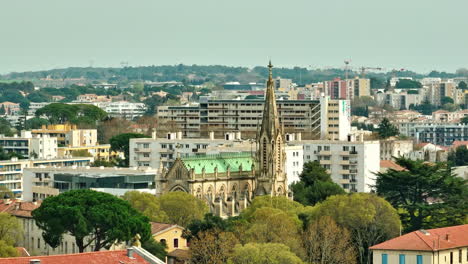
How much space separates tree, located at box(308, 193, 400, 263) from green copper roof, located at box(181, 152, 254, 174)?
55.9 ft

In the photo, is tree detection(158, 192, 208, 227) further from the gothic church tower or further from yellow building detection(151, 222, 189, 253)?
the gothic church tower

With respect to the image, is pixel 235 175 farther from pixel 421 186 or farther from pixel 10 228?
pixel 10 228

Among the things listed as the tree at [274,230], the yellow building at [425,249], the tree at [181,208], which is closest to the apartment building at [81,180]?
the tree at [181,208]

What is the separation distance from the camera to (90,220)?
84.3 m

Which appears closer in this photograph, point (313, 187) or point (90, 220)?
point (90, 220)

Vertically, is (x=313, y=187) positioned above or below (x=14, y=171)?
above

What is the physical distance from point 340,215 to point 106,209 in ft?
49.1

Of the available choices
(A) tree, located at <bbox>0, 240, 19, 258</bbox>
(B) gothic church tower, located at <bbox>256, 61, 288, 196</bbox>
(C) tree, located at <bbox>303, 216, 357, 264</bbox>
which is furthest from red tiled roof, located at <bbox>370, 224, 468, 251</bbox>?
(B) gothic church tower, located at <bbox>256, 61, 288, 196</bbox>

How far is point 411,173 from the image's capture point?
11156cm

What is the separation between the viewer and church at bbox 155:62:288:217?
108750 mm

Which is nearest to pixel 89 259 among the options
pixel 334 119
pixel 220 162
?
pixel 220 162

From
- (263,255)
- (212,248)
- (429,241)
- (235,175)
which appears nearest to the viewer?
(263,255)

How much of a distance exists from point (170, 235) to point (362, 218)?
11.3 metres

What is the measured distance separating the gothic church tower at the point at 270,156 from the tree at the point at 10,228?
82.8 ft
